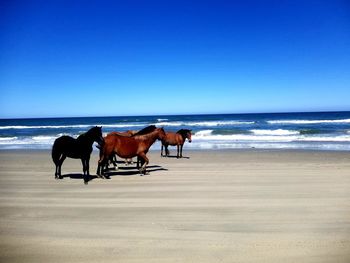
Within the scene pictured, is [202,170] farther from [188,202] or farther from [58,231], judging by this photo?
[58,231]

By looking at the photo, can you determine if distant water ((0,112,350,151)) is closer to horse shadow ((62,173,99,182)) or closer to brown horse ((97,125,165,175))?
brown horse ((97,125,165,175))

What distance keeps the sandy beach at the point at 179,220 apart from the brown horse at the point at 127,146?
113 centimetres

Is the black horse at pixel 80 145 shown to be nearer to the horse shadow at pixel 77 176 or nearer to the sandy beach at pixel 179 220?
the horse shadow at pixel 77 176

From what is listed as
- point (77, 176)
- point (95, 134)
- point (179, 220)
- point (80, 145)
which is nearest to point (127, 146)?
point (95, 134)

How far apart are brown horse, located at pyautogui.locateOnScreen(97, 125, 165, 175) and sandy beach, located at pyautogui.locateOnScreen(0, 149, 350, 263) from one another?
3.71ft

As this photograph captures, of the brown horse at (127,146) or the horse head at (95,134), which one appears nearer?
the horse head at (95,134)

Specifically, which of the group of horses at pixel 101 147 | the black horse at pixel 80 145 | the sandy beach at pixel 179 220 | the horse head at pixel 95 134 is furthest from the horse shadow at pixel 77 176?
the horse head at pixel 95 134

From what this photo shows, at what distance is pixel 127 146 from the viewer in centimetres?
918

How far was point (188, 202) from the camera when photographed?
570cm

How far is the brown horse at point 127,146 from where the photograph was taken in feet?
29.3

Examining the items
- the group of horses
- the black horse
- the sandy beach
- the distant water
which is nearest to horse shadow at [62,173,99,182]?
the group of horses

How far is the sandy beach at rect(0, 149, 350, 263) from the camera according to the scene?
367cm

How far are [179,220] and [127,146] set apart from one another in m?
4.79

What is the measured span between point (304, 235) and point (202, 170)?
5540mm
